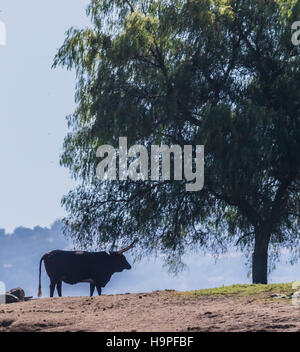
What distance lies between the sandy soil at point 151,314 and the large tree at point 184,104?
15.4 ft

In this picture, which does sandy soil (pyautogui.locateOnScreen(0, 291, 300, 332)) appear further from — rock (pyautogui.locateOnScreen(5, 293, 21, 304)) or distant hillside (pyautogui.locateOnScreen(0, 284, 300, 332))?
rock (pyautogui.locateOnScreen(5, 293, 21, 304))

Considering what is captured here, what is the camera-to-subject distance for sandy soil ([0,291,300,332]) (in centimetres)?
1683

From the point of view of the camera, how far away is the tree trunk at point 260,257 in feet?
90.7

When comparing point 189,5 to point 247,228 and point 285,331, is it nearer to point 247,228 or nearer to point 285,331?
point 247,228

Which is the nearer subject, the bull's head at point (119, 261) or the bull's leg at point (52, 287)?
the bull's leg at point (52, 287)

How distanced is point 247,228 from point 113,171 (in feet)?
18.7

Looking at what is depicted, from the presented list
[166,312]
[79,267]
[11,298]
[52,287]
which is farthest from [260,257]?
[166,312]

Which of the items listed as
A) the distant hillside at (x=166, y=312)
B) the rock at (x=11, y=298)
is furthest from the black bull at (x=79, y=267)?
the distant hillside at (x=166, y=312)

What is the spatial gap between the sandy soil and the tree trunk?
5421 mm

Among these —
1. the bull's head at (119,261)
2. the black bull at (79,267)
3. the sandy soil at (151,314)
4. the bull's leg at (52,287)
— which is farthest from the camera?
the bull's head at (119,261)

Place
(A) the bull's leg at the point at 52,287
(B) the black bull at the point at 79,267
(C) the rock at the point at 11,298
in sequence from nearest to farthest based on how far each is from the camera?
(C) the rock at the point at 11,298, (A) the bull's leg at the point at 52,287, (B) the black bull at the point at 79,267

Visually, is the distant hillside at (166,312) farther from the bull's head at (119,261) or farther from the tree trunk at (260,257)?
the bull's head at (119,261)

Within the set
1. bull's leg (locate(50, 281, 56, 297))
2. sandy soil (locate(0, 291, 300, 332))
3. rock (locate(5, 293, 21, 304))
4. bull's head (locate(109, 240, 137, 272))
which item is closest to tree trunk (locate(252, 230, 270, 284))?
bull's head (locate(109, 240, 137, 272))

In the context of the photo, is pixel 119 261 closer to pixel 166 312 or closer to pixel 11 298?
pixel 11 298
